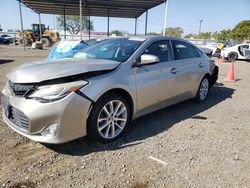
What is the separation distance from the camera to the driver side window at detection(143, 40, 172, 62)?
13.8 feet

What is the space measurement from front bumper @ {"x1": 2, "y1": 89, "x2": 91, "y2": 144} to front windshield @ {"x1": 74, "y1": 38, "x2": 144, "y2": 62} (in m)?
1.11

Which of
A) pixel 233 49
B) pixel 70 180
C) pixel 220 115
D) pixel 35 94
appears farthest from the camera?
pixel 233 49

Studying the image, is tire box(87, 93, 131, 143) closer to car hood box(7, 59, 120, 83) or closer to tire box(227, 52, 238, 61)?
car hood box(7, 59, 120, 83)

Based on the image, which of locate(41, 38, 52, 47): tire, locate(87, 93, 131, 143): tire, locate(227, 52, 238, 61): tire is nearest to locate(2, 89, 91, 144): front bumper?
locate(87, 93, 131, 143): tire

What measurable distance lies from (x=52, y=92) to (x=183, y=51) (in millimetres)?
3104

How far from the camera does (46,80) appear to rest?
2936 mm

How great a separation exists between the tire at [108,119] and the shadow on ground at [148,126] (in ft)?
0.46

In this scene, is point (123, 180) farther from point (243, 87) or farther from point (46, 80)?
point (243, 87)

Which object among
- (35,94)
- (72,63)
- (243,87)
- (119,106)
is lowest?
(243,87)

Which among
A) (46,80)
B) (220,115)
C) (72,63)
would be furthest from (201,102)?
(46,80)

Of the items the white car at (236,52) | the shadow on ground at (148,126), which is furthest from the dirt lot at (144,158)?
the white car at (236,52)

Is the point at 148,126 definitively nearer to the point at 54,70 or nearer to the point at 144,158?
the point at 144,158

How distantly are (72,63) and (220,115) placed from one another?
3.23 m

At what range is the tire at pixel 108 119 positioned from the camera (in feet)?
10.7
